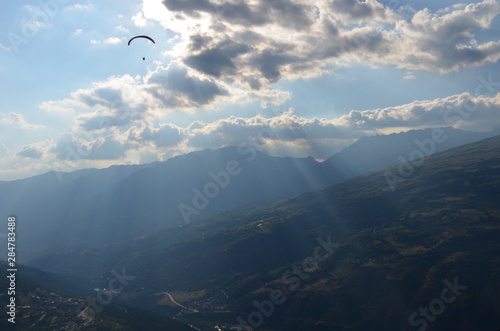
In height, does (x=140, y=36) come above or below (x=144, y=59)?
above

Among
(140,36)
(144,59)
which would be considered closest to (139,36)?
(140,36)

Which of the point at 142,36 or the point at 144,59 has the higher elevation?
the point at 142,36

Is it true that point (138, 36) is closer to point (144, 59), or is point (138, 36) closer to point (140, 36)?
point (140, 36)

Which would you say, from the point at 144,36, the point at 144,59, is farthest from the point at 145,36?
the point at 144,59

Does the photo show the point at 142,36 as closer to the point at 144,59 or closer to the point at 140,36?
the point at 140,36

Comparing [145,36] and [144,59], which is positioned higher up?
[145,36]

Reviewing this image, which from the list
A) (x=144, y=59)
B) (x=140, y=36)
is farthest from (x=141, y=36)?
(x=144, y=59)

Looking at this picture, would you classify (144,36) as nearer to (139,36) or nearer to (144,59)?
(139,36)
